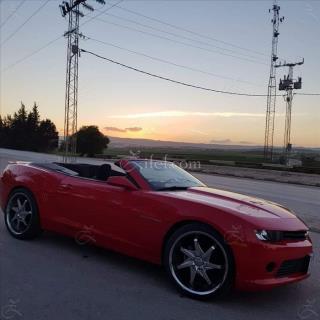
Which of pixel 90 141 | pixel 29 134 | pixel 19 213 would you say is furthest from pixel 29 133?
pixel 19 213

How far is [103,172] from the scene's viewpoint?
6523mm

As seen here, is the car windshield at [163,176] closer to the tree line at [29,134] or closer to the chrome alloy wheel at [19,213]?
the chrome alloy wheel at [19,213]

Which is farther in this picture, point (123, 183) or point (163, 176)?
point (163, 176)

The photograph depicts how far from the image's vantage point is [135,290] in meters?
4.94

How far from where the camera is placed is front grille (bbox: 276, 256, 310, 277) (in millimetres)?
4785

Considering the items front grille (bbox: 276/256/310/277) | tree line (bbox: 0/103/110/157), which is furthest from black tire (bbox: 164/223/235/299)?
tree line (bbox: 0/103/110/157)

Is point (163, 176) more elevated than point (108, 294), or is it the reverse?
point (163, 176)

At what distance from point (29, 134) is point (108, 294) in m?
80.9

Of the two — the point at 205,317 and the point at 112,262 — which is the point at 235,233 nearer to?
the point at 205,317

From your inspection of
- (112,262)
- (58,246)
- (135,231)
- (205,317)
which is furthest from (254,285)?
(58,246)

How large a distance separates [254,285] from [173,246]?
0.90 meters

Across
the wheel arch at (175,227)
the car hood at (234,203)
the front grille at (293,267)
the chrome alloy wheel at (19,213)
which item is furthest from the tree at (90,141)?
the front grille at (293,267)

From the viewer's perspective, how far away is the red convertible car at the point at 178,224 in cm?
469

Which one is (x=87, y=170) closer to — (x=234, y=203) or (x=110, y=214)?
(x=110, y=214)
